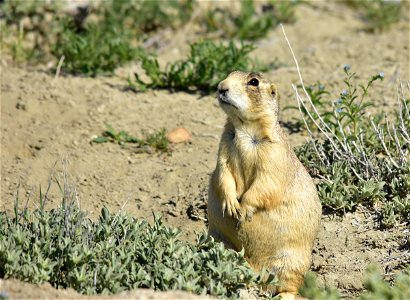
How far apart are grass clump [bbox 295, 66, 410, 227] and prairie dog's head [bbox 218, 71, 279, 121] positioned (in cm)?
58

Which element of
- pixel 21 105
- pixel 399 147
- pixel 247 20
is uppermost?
pixel 247 20

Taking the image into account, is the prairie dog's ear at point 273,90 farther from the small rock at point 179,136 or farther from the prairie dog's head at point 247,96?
the small rock at point 179,136

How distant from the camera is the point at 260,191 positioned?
5160mm

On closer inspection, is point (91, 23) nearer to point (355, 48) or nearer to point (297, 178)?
point (355, 48)

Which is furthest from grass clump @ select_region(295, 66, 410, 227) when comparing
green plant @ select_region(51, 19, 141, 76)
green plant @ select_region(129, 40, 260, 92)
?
green plant @ select_region(51, 19, 141, 76)

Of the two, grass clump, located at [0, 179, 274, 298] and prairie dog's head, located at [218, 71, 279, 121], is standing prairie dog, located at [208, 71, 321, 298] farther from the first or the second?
grass clump, located at [0, 179, 274, 298]

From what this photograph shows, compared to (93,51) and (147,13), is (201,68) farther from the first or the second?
(147,13)

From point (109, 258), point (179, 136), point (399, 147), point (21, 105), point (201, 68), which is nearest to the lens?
point (109, 258)

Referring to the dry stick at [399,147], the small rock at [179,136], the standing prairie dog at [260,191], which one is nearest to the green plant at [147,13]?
the small rock at [179,136]

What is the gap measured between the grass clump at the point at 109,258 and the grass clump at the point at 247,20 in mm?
4733

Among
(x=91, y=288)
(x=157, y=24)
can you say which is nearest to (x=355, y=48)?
(x=157, y=24)

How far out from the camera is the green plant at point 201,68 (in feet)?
25.7

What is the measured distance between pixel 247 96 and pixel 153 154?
2101mm

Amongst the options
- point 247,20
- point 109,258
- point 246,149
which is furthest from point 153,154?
point 247,20
